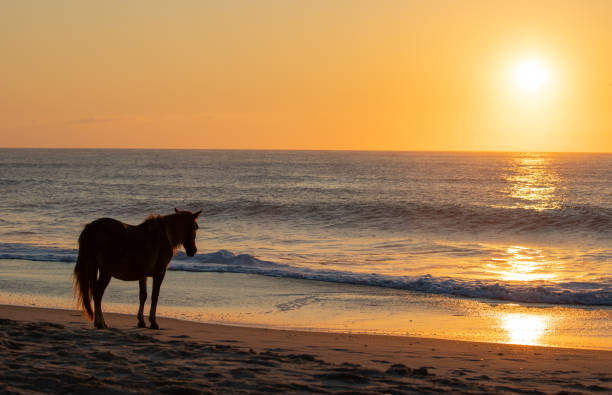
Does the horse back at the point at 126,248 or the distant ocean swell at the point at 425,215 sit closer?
the horse back at the point at 126,248

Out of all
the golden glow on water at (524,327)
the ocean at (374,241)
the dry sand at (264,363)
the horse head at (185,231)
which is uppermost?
the horse head at (185,231)

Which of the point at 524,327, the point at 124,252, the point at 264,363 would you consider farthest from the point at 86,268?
the point at 524,327

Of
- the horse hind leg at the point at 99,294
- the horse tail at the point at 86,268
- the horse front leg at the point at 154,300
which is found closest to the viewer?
the horse tail at the point at 86,268

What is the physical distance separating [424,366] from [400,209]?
27.9m

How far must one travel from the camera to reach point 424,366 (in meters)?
6.73

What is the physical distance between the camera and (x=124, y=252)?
808 cm

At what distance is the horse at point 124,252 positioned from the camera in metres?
8.00

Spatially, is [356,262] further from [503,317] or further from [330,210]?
[330,210]

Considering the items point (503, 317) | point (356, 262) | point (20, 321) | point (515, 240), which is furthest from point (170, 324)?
point (515, 240)

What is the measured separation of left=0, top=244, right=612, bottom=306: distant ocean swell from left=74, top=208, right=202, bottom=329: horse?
575cm

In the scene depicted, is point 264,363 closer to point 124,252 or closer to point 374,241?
point 124,252

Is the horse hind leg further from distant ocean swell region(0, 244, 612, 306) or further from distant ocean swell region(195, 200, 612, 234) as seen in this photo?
distant ocean swell region(195, 200, 612, 234)

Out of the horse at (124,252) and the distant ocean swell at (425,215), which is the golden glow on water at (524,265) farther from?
the horse at (124,252)

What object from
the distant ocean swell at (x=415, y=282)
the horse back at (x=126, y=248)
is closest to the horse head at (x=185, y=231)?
the horse back at (x=126, y=248)
